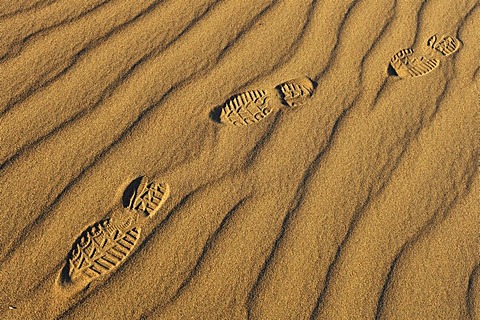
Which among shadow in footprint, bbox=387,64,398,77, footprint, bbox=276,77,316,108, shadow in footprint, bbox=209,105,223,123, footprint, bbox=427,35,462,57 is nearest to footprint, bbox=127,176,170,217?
shadow in footprint, bbox=209,105,223,123

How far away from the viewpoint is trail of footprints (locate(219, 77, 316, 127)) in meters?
2.06

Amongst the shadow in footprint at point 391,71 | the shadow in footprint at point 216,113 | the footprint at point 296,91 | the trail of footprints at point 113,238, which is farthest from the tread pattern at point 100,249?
the shadow in footprint at point 391,71

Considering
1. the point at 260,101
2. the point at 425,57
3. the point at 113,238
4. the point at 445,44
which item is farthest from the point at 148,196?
the point at 445,44

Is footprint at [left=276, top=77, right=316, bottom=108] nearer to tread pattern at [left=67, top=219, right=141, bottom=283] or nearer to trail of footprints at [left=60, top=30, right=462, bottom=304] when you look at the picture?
trail of footprints at [left=60, top=30, right=462, bottom=304]

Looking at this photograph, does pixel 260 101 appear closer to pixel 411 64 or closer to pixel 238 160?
pixel 238 160

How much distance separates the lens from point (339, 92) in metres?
2.17

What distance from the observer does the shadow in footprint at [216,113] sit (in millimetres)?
2043

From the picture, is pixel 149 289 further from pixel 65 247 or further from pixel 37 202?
pixel 37 202

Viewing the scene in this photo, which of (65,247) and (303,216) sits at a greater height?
(65,247)

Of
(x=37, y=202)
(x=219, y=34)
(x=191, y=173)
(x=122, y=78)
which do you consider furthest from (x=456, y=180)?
(x=37, y=202)

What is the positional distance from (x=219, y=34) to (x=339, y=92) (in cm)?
56

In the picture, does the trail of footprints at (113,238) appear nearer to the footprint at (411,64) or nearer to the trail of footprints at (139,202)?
the trail of footprints at (139,202)

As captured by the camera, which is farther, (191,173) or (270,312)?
(191,173)

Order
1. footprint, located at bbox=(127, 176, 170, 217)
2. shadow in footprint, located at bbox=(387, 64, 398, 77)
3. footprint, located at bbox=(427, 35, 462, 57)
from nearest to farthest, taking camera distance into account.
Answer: footprint, located at bbox=(127, 176, 170, 217), shadow in footprint, located at bbox=(387, 64, 398, 77), footprint, located at bbox=(427, 35, 462, 57)
